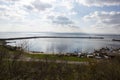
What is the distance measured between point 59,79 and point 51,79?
2.99 ft

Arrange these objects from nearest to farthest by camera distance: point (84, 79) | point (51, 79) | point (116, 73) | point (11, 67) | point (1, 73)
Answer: point (1, 73) < point (11, 67) < point (116, 73) < point (51, 79) < point (84, 79)

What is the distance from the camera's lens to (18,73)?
26.3ft

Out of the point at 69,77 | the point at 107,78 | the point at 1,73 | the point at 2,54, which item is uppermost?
the point at 2,54

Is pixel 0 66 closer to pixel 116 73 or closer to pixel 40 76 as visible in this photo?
pixel 40 76

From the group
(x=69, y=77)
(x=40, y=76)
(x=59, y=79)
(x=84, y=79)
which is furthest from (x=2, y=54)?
(x=69, y=77)

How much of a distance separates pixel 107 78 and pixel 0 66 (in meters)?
4.61

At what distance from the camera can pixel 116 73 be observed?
8.87 meters

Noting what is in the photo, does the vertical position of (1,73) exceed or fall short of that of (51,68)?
it exceeds it

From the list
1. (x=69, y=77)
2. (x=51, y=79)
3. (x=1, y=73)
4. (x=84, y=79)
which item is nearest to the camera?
(x=1, y=73)

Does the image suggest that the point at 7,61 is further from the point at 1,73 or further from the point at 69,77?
the point at 69,77

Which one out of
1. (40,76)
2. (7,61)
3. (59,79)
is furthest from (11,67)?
(59,79)

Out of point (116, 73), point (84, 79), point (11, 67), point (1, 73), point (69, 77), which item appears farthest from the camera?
point (69, 77)

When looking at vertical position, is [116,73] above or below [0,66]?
below

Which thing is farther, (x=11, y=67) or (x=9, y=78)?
(x=11, y=67)
